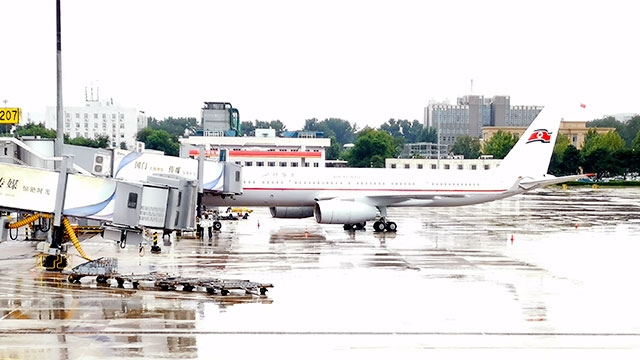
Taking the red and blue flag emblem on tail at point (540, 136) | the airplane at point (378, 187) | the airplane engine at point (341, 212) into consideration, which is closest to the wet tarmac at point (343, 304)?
Result: the airplane engine at point (341, 212)

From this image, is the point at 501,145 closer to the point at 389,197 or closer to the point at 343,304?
the point at 389,197

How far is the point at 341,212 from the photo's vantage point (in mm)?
40594

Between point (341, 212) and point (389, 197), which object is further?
point (389, 197)

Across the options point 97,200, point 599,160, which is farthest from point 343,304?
point 599,160

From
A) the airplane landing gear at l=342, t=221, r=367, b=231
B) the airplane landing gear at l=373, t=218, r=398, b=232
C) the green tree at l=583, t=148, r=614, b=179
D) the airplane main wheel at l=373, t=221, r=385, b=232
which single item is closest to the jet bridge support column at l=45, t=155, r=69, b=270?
the airplane landing gear at l=342, t=221, r=367, b=231

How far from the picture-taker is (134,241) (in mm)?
27094

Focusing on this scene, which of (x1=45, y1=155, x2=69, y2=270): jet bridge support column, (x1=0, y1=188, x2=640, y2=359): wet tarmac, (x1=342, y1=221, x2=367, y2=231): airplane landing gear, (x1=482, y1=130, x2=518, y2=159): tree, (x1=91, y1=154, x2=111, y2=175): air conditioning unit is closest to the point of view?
(x1=0, y1=188, x2=640, y2=359): wet tarmac

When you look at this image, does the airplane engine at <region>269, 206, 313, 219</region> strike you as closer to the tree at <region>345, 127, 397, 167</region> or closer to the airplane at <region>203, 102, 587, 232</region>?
the airplane at <region>203, 102, 587, 232</region>

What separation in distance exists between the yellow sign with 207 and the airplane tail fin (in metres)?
28.7

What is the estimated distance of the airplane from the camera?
1665 inches

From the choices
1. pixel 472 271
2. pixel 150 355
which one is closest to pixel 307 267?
pixel 472 271

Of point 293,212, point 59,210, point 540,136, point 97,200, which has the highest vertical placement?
point 540,136

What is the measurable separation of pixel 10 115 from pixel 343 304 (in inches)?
844

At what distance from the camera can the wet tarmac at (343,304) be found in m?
17.1
